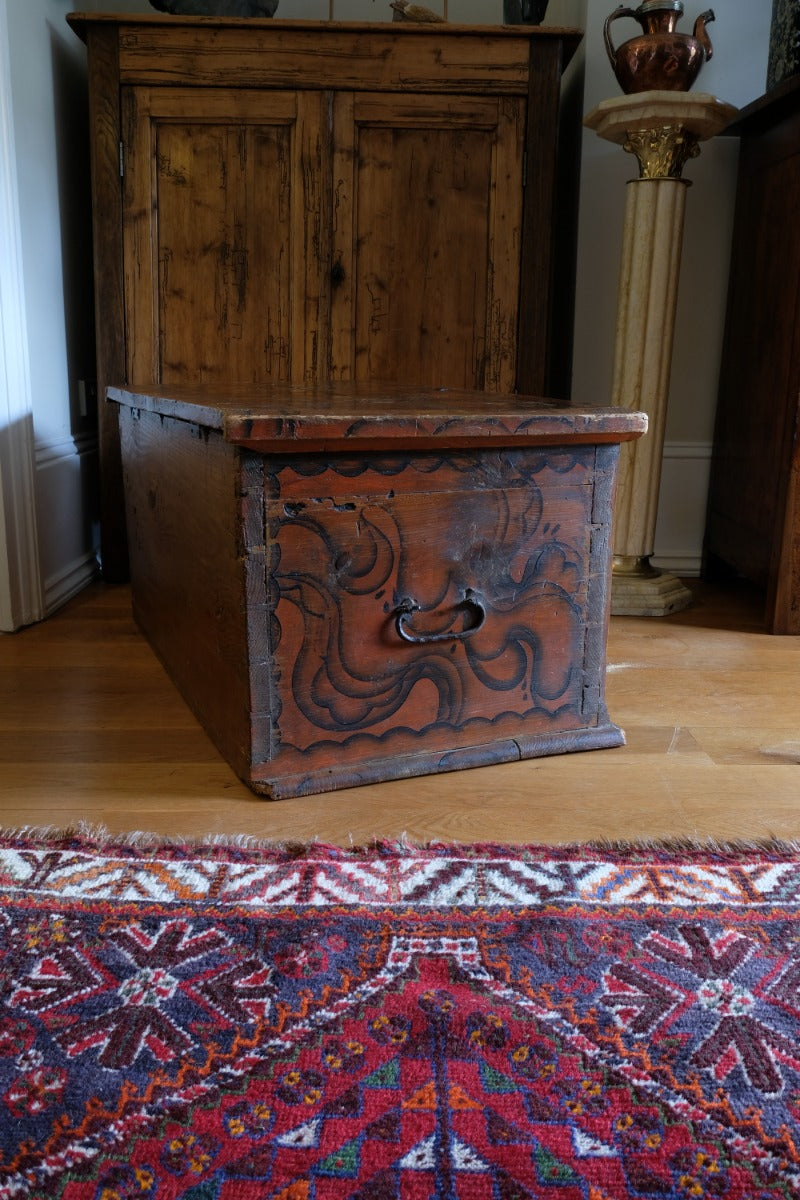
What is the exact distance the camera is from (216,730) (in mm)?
1452

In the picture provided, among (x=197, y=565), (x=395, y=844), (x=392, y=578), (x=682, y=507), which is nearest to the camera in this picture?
(x=395, y=844)

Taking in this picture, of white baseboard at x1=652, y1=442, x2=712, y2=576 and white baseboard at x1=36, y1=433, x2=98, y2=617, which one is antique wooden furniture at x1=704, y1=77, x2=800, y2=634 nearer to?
white baseboard at x1=652, y1=442, x2=712, y2=576

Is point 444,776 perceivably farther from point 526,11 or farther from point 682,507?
point 526,11

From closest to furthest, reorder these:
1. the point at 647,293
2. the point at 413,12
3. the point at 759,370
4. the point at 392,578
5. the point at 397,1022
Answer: the point at 397,1022
the point at 392,578
the point at 647,293
the point at 759,370
the point at 413,12

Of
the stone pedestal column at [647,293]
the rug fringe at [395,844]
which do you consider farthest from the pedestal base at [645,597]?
the rug fringe at [395,844]

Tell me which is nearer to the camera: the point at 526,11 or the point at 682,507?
the point at 526,11

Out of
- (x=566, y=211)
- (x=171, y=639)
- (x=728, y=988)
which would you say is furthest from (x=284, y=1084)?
(x=566, y=211)

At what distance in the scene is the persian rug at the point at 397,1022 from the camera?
0.68m

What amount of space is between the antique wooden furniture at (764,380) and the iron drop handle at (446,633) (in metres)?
1.05

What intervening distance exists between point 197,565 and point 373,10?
2172 millimetres

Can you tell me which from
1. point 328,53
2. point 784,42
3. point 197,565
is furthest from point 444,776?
point 784,42

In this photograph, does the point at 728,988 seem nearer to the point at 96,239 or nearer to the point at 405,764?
the point at 405,764

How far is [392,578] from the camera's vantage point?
1.30m

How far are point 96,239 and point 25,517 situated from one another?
785 mm
